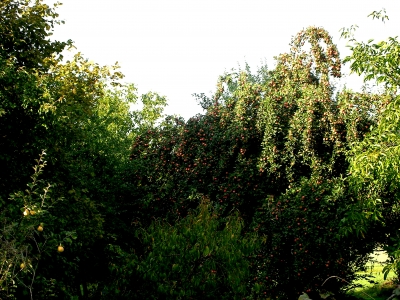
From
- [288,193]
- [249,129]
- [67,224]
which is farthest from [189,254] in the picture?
[249,129]

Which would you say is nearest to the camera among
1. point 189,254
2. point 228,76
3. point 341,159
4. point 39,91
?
point 189,254

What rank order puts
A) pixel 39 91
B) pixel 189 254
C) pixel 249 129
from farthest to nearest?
pixel 249 129 → pixel 39 91 → pixel 189 254

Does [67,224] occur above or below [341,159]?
below

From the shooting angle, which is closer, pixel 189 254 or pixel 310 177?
pixel 189 254

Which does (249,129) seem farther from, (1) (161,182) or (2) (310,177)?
(1) (161,182)

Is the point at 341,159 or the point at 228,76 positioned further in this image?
the point at 228,76

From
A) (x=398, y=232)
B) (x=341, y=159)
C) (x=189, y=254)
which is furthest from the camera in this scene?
(x=341, y=159)

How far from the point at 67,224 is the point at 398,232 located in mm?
7374

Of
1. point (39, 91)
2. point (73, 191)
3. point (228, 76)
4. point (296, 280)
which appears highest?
point (228, 76)

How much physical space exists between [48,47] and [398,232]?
9398 millimetres

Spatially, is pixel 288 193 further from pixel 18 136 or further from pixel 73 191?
pixel 18 136

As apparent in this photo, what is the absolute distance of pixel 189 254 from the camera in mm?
6863

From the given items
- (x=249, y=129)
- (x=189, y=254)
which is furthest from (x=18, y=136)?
(x=249, y=129)

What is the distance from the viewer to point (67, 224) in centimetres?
910
